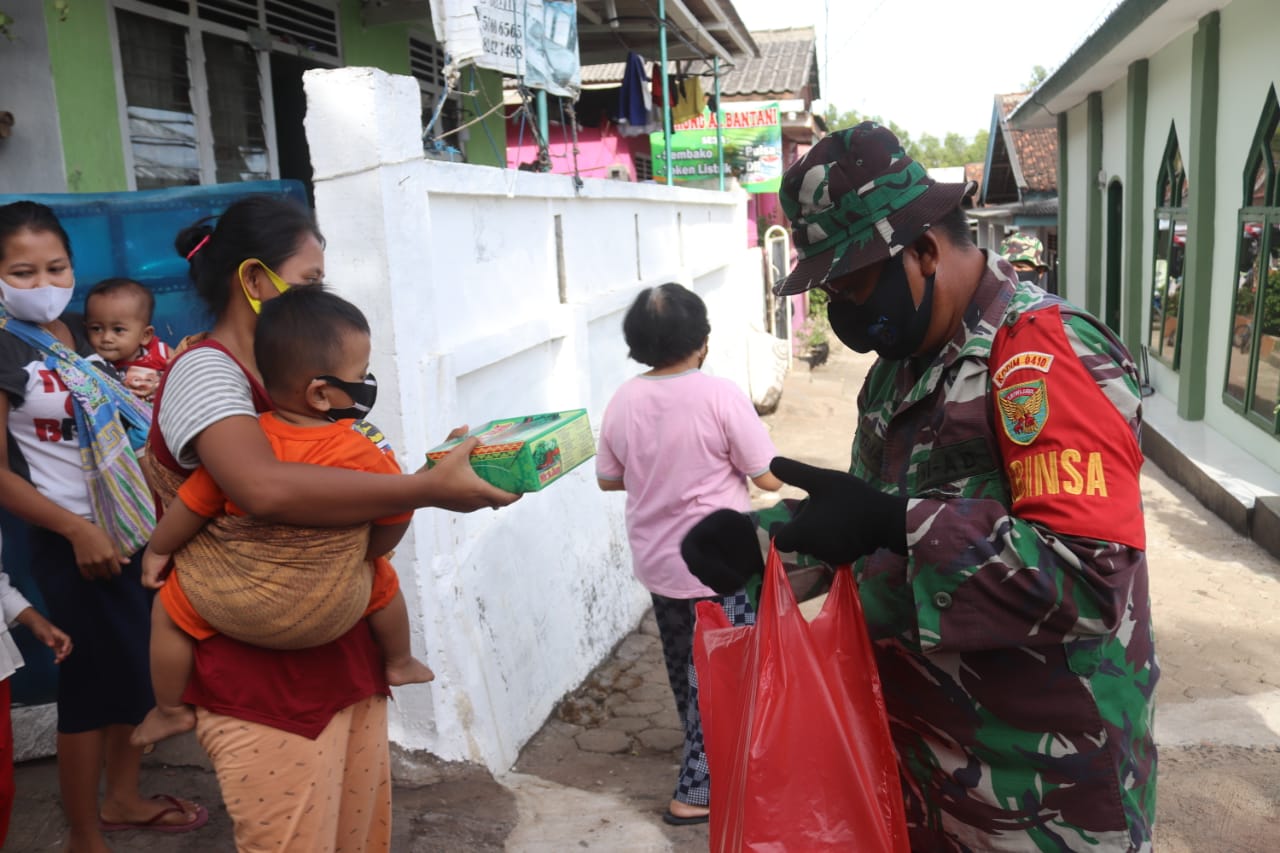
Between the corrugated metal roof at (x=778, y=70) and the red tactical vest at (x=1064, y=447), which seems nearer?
the red tactical vest at (x=1064, y=447)

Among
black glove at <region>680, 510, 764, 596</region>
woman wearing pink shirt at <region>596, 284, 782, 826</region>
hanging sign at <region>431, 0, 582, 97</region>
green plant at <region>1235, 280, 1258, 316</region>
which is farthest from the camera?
green plant at <region>1235, 280, 1258, 316</region>

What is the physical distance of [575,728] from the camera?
431cm

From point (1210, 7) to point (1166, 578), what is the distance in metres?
5.13

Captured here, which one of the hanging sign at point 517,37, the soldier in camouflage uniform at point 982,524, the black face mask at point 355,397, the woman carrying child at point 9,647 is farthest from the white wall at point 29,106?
the soldier in camouflage uniform at point 982,524

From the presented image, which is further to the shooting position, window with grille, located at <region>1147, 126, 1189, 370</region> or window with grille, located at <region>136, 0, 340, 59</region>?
window with grille, located at <region>1147, 126, 1189, 370</region>

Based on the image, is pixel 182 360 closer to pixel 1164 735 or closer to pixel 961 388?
pixel 961 388

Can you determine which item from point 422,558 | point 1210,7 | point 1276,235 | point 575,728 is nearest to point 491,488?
point 422,558

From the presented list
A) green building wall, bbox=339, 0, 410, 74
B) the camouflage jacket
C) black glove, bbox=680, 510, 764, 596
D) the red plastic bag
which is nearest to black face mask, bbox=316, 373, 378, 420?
black glove, bbox=680, 510, 764, 596

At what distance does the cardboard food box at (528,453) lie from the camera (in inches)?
75.8

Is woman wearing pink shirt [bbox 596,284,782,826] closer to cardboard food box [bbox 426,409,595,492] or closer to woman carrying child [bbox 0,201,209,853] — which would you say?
cardboard food box [bbox 426,409,595,492]

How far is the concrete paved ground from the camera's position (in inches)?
126

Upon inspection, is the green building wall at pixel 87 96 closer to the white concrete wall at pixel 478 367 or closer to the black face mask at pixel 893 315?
the white concrete wall at pixel 478 367

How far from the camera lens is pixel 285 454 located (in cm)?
196

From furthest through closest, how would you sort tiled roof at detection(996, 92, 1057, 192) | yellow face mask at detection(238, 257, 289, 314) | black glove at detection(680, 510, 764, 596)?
tiled roof at detection(996, 92, 1057, 192)
yellow face mask at detection(238, 257, 289, 314)
black glove at detection(680, 510, 764, 596)
